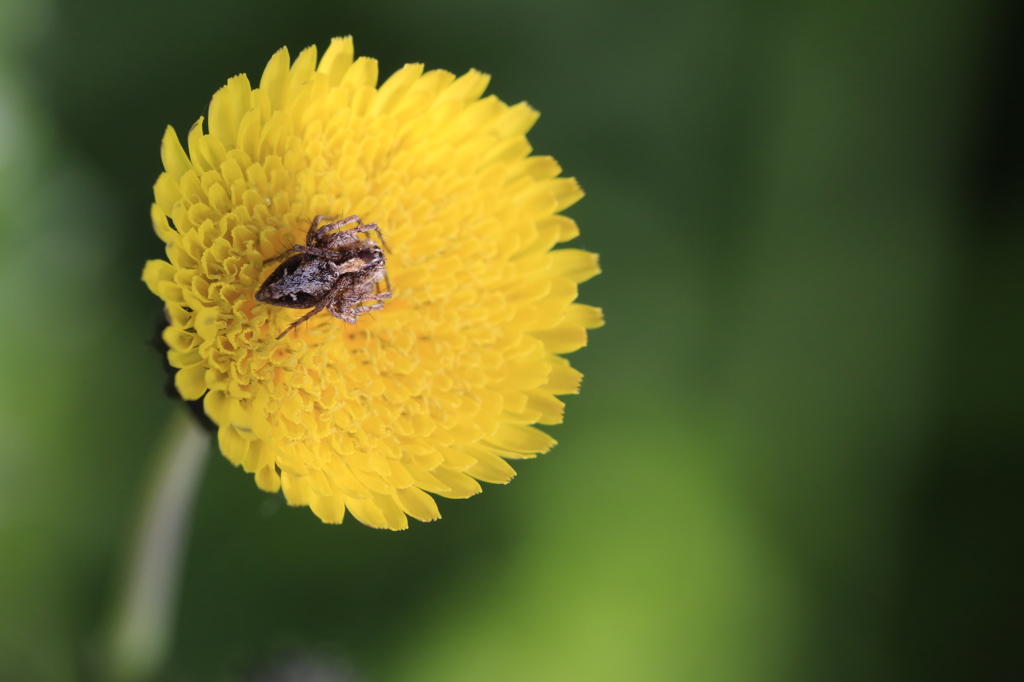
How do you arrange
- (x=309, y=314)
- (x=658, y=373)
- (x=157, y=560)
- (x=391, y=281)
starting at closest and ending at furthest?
1. (x=309, y=314)
2. (x=391, y=281)
3. (x=157, y=560)
4. (x=658, y=373)

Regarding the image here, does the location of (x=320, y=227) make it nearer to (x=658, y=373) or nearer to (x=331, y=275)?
(x=331, y=275)

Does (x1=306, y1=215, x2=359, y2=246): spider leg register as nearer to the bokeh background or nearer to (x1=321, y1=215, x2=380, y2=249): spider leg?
(x1=321, y1=215, x2=380, y2=249): spider leg

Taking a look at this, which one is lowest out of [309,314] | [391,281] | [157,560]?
[157,560]

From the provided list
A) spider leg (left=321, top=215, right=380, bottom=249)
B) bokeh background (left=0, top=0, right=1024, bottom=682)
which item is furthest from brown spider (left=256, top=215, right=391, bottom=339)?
bokeh background (left=0, top=0, right=1024, bottom=682)

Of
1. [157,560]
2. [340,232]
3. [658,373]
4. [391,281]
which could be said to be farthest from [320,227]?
[658,373]

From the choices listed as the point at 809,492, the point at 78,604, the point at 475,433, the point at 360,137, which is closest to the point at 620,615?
the point at 809,492
